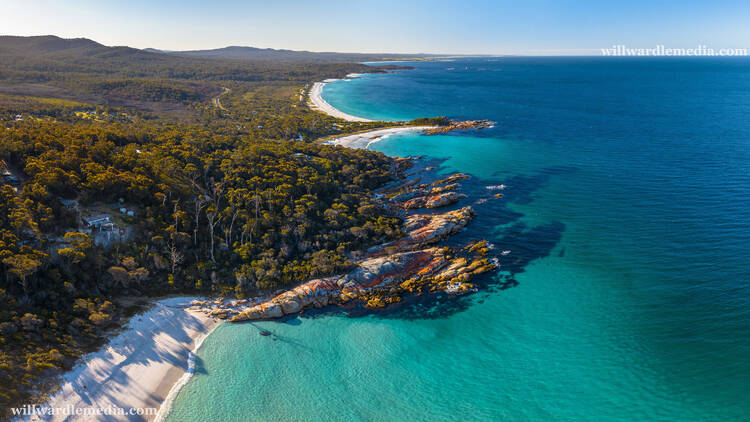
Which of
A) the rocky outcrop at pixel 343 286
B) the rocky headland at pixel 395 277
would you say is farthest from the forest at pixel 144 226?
the rocky outcrop at pixel 343 286

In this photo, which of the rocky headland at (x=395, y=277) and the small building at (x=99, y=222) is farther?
the small building at (x=99, y=222)

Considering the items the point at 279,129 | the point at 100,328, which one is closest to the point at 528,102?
the point at 279,129

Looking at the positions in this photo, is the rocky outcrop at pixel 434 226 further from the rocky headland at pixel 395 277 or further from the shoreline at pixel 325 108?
the shoreline at pixel 325 108

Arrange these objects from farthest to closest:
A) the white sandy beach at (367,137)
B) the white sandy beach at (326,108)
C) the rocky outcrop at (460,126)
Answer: the white sandy beach at (326,108), the rocky outcrop at (460,126), the white sandy beach at (367,137)

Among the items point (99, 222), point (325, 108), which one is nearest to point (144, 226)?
point (99, 222)
